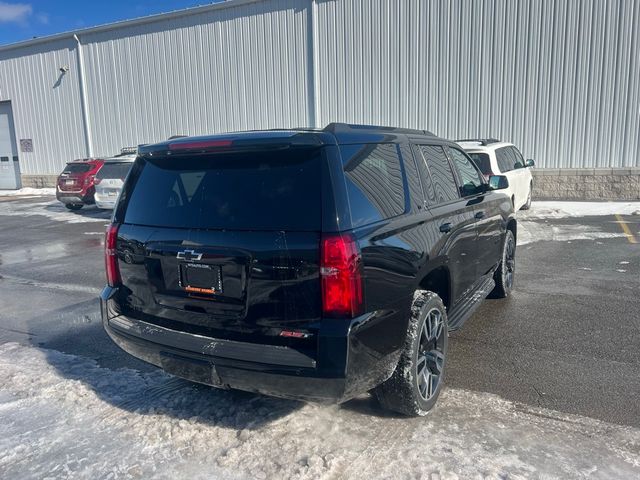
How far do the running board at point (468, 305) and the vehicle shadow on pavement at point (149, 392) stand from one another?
143 cm

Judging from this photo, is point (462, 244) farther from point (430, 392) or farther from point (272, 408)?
point (272, 408)

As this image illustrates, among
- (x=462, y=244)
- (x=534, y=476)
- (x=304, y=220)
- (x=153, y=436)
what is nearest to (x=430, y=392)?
(x=534, y=476)

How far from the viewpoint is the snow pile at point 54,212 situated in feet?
Result: 50.2

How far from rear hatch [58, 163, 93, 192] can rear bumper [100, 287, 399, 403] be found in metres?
14.5

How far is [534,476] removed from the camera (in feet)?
9.18

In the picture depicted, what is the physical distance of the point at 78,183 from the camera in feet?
52.5

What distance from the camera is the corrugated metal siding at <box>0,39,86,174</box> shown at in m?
23.6

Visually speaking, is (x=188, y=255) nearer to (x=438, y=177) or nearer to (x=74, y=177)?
(x=438, y=177)

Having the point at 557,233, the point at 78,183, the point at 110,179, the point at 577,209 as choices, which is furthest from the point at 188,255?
the point at 78,183

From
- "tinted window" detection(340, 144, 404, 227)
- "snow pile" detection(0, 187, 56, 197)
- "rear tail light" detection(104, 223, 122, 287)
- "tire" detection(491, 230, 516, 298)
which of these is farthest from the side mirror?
"snow pile" detection(0, 187, 56, 197)

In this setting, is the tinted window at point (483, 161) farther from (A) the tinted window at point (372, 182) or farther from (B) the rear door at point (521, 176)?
(A) the tinted window at point (372, 182)

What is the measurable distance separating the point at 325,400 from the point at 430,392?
3.49 feet

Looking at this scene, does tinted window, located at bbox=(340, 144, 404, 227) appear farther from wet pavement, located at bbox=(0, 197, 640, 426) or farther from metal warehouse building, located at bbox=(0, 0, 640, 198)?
metal warehouse building, located at bbox=(0, 0, 640, 198)

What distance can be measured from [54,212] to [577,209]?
1581 centimetres
